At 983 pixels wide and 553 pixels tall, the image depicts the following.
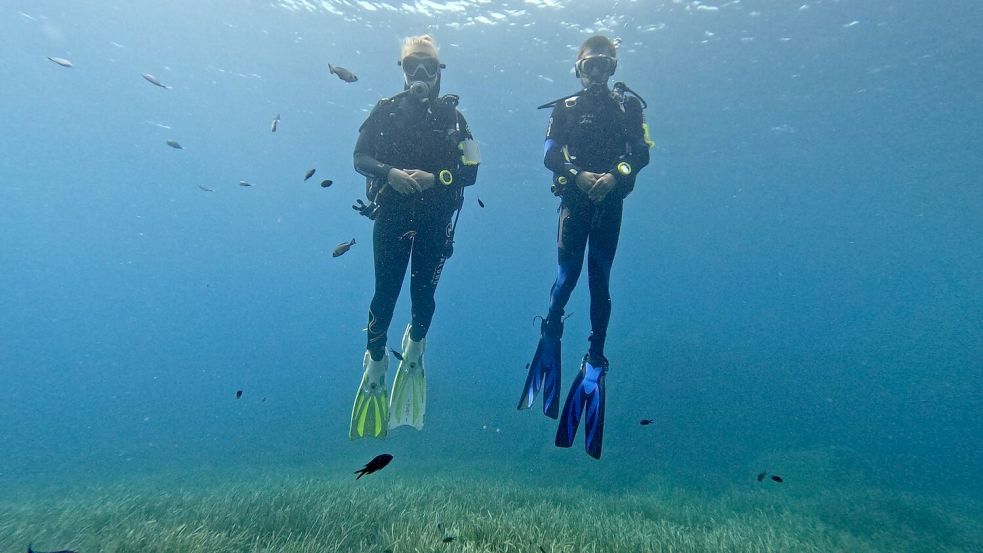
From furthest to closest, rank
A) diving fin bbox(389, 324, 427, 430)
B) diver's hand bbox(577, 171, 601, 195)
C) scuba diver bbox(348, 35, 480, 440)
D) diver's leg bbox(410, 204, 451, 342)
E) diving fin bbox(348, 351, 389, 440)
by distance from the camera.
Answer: diving fin bbox(389, 324, 427, 430) → diving fin bbox(348, 351, 389, 440) → diver's leg bbox(410, 204, 451, 342) → scuba diver bbox(348, 35, 480, 440) → diver's hand bbox(577, 171, 601, 195)

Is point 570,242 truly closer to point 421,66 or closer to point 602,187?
point 602,187

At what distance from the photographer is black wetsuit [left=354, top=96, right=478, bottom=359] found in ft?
19.8

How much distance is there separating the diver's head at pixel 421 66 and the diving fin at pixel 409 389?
3313mm

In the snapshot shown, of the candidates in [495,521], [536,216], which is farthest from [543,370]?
[536,216]

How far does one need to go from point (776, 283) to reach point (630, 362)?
116m

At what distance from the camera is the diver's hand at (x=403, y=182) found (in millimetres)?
5512

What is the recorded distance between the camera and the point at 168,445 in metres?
22.5

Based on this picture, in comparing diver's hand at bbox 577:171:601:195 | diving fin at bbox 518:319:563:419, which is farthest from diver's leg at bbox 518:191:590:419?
→ diver's hand at bbox 577:171:601:195

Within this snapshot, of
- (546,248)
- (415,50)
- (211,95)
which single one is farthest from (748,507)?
(546,248)

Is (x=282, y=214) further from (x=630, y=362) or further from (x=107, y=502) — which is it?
(x=107, y=502)

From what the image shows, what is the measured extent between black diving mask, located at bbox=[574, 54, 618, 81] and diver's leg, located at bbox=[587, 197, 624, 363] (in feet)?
5.81

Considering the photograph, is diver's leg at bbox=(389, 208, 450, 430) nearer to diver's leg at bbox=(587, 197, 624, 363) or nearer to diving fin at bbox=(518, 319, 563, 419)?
diving fin at bbox=(518, 319, 563, 419)

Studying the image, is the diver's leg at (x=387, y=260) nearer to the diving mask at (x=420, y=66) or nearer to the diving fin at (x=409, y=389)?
the diving fin at (x=409, y=389)

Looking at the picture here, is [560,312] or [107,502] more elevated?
[560,312]
